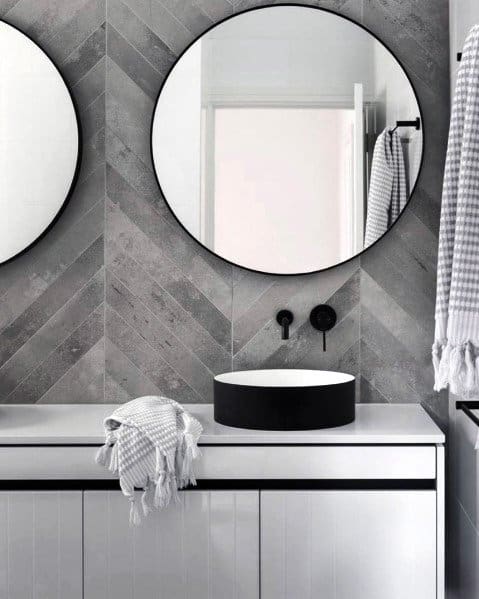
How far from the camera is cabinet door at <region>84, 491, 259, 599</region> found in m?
1.66

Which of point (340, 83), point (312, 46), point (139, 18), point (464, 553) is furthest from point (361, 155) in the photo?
point (464, 553)

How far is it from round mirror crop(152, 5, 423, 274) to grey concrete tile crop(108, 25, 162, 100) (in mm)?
57

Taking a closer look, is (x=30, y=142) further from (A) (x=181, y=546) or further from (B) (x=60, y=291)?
(A) (x=181, y=546)

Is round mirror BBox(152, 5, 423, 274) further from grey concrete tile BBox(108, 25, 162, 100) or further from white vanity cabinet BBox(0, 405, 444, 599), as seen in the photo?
white vanity cabinet BBox(0, 405, 444, 599)

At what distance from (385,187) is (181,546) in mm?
1096

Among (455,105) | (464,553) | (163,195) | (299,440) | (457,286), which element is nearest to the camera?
(457,286)

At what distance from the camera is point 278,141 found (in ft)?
A: 6.61

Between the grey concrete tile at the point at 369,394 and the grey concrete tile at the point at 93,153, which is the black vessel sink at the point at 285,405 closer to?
the grey concrete tile at the point at 369,394

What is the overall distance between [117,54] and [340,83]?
646mm

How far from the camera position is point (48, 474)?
167 centimetres

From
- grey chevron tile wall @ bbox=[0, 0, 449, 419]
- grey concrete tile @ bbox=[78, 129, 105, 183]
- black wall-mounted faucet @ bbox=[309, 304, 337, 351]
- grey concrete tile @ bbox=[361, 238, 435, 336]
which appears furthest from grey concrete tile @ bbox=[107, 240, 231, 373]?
grey concrete tile @ bbox=[361, 238, 435, 336]

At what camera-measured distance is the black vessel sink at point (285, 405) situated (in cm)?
168

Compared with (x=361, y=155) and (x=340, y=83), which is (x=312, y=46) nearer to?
(x=340, y=83)

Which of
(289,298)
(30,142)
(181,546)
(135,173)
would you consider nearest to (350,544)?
(181,546)
